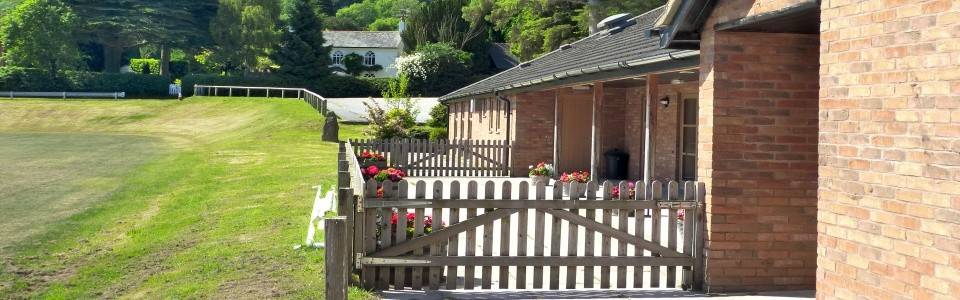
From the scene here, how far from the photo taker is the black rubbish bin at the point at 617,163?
24.5 meters

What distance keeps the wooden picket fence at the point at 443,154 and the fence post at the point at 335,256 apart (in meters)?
21.2

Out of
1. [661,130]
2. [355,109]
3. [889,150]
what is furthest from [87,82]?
[889,150]

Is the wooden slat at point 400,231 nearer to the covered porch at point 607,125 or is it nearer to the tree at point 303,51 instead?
the covered porch at point 607,125

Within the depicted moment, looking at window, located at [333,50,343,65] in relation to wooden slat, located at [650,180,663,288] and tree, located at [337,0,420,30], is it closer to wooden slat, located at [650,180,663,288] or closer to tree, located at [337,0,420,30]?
tree, located at [337,0,420,30]

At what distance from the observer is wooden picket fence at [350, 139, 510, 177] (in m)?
28.6

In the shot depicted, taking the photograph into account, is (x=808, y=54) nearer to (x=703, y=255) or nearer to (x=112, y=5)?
(x=703, y=255)

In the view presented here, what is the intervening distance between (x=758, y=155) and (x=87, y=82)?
75.1 meters

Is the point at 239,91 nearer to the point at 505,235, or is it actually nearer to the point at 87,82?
the point at 87,82

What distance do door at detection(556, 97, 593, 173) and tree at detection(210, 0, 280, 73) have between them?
55705mm

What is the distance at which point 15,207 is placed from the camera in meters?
21.0

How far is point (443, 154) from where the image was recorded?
2920 cm

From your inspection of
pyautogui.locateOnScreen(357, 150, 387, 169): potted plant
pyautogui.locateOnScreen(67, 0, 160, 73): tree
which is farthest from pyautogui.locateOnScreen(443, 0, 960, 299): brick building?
pyautogui.locateOnScreen(67, 0, 160, 73): tree

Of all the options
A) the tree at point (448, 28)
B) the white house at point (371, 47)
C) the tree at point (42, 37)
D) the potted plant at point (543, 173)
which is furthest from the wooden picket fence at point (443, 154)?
the white house at point (371, 47)

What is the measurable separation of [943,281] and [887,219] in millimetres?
613
